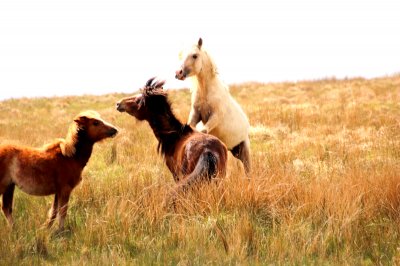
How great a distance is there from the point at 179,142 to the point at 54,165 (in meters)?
1.48

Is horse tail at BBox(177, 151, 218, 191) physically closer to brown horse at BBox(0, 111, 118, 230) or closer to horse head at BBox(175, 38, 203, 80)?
brown horse at BBox(0, 111, 118, 230)

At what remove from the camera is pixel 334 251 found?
4.54 metres

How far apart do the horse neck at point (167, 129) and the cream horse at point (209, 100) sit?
662mm

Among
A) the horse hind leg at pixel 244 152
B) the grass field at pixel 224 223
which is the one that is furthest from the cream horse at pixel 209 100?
the grass field at pixel 224 223

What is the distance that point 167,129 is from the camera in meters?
6.16

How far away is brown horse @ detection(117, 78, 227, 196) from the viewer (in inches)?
211

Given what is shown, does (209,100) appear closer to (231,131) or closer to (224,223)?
(231,131)

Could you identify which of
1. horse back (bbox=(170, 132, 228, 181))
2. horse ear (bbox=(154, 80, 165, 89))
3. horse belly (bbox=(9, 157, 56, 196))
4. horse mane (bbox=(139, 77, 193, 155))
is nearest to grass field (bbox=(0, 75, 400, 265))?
horse back (bbox=(170, 132, 228, 181))

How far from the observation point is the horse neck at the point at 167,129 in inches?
239

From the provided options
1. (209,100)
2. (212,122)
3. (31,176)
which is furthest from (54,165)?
(209,100)

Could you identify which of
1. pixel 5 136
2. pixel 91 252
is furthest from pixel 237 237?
pixel 5 136

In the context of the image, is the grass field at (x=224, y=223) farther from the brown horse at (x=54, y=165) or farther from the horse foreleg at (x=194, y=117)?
the horse foreleg at (x=194, y=117)

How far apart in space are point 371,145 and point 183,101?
1169 cm

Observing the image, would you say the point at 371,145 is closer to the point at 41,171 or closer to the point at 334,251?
the point at 334,251
